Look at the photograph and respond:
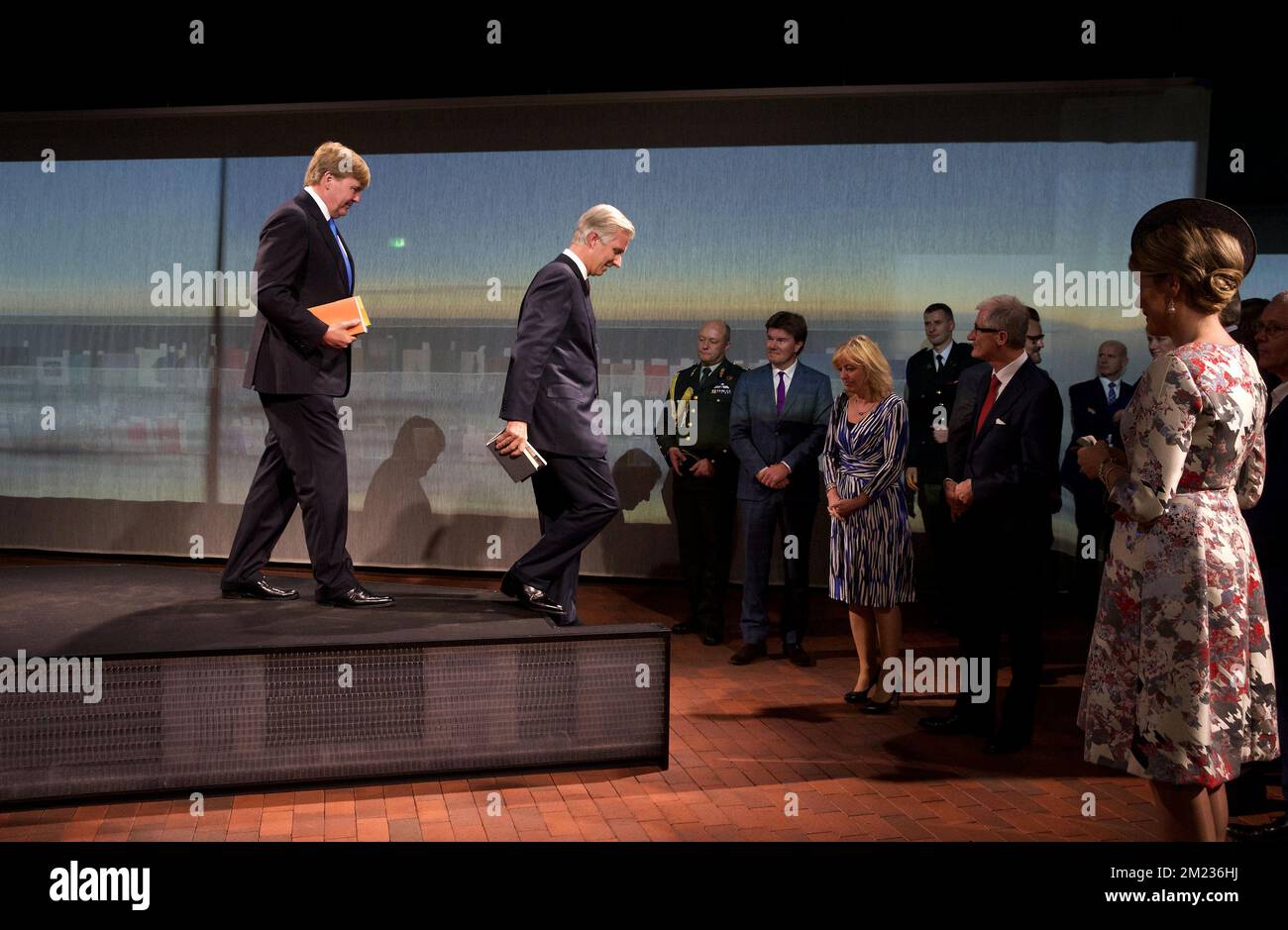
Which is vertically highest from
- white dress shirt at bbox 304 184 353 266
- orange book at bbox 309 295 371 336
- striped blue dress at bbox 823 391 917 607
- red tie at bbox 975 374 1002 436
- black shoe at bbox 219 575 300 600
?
white dress shirt at bbox 304 184 353 266

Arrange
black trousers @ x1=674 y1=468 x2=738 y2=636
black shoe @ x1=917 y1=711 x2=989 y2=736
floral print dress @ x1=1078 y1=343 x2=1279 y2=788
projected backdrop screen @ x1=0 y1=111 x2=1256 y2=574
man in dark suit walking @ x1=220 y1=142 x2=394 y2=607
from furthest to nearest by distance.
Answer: projected backdrop screen @ x1=0 y1=111 x2=1256 y2=574 < black trousers @ x1=674 y1=468 x2=738 y2=636 < black shoe @ x1=917 y1=711 x2=989 y2=736 < man in dark suit walking @ x1=220 y1=142 x2=394 y2=607 < floral print dress @ x1=1078 y1=343 x2=1279 y2=788

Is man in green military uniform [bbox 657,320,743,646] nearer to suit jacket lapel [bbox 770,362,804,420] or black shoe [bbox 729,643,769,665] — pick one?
black shoe [bbox 729,643,769,665]

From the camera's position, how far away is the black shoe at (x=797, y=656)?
17.2 feet

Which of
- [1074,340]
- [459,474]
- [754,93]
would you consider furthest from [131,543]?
[1074,340]

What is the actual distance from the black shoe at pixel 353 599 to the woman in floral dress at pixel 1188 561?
232 centimetres

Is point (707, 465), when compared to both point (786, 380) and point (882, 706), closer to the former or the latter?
point (786, 380)

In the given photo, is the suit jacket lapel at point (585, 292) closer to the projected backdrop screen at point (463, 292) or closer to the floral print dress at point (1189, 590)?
the floral print dress at point (1189, 590)

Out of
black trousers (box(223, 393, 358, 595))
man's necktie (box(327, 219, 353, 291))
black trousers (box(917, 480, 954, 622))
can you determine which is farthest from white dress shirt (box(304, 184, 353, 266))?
black trousers (box(917, 480, 954, 622))

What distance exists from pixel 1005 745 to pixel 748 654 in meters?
1.53

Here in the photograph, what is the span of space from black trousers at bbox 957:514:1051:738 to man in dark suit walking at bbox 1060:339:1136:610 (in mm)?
2364

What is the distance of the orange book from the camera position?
357 cm

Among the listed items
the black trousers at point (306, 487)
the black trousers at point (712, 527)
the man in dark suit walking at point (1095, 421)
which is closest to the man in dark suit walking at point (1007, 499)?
the black trousers at point (712, 527)

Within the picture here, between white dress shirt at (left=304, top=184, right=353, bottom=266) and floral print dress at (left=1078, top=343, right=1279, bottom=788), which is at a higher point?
white dress shirt at (left=304, top=184, right=353, bottom=266)

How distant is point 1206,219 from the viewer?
7.50ft
